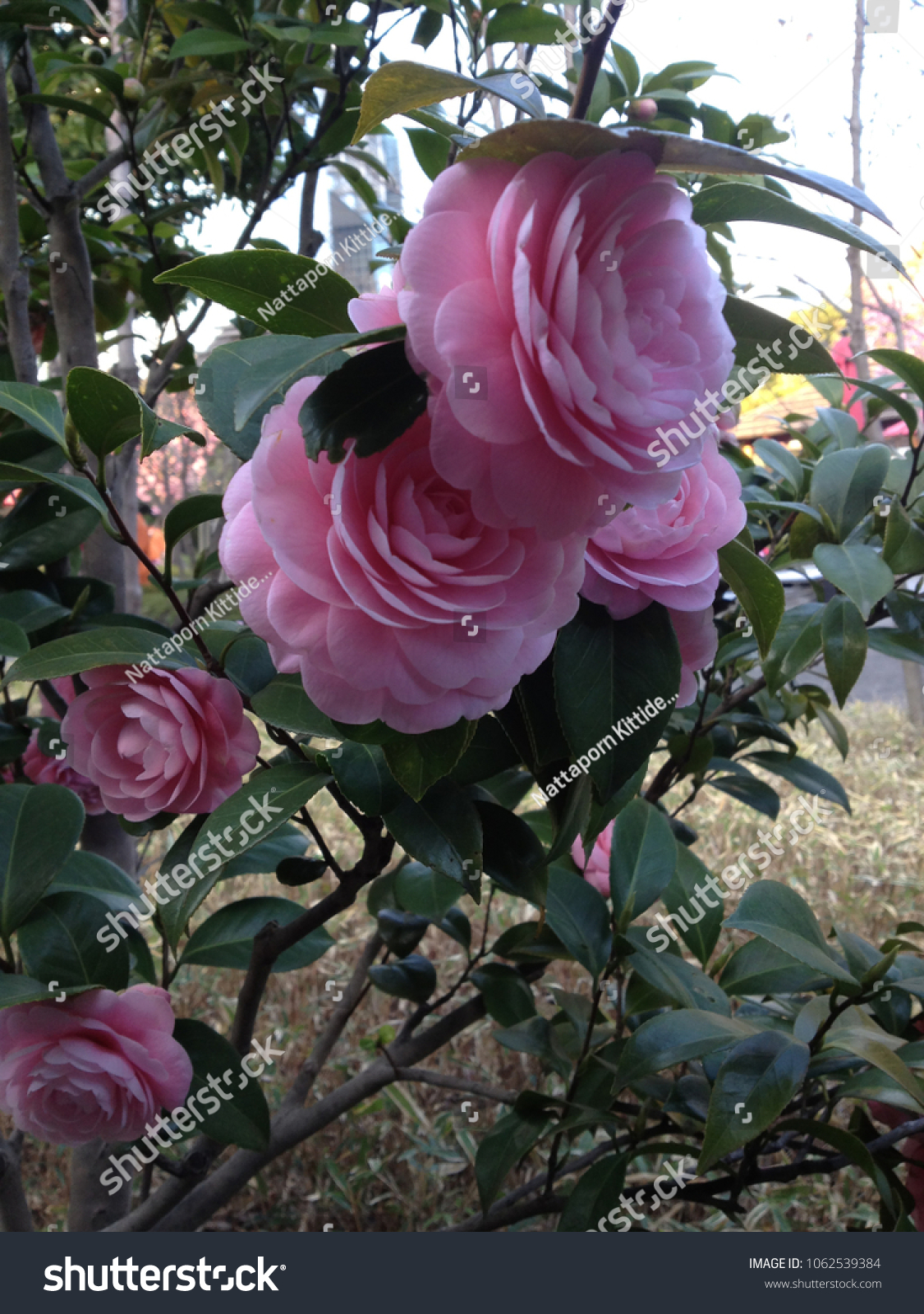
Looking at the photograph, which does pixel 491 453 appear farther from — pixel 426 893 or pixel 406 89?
pixel 426 893

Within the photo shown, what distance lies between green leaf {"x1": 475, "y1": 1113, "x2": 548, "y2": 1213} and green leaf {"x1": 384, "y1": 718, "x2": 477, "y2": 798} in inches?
19.8

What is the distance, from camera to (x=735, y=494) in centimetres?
39

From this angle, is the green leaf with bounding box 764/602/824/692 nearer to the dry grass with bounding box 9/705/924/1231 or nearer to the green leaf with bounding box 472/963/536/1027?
the green leaf with bounding box 472/963/536/1027

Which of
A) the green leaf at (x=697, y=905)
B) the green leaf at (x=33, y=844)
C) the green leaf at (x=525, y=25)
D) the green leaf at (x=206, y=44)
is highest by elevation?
the green leaf at (x=206, y=44)

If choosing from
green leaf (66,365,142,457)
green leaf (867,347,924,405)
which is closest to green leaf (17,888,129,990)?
green leaf (66,365,142,457)

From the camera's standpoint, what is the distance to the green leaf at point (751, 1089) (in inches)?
20.7

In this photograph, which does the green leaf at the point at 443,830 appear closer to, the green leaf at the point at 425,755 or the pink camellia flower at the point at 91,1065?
the green leaf at the point at 425,755

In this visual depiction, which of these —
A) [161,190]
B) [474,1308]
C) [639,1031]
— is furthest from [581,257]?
[161,190]

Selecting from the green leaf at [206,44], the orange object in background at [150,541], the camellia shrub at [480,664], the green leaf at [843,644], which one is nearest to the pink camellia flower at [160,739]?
the camellia shrub at [480,664]

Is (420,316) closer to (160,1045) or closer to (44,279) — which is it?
(160,1045)

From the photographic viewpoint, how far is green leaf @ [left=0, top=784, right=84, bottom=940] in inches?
24.0

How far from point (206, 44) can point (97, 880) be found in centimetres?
78

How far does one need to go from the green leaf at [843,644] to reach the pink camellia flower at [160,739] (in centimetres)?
41

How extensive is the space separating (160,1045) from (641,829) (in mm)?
392
